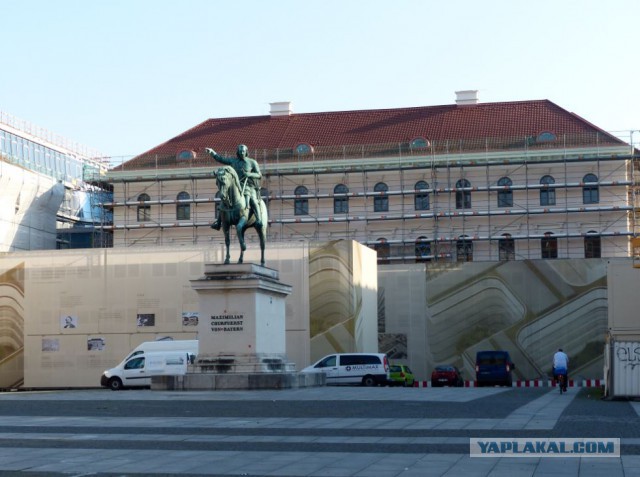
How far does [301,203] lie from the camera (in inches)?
3127

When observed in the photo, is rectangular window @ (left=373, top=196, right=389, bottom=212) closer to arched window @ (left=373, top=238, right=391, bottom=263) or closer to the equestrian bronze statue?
arched window @ (left=373, top=238, right=391, bottom=263)

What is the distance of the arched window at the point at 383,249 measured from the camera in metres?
76.8

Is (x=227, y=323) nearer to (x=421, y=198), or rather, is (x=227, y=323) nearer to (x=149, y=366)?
(x=149, y=366)

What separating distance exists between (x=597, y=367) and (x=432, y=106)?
28.5m

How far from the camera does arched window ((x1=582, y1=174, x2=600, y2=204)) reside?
75.4 m

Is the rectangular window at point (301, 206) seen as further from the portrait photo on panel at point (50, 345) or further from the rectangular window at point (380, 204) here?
the portrait photo on panel at point (50, 345)

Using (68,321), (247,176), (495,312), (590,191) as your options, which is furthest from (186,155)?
(247,176)

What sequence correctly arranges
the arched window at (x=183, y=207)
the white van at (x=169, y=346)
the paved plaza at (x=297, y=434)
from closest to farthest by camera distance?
the paved plaza at (x=297, y=434) < the white van at (x=169, y=346) < the arched window at (x=183, y=207)

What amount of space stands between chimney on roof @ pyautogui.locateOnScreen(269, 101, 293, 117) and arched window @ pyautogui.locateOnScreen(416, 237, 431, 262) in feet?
56.5

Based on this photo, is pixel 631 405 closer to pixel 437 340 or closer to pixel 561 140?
pixel 437 340

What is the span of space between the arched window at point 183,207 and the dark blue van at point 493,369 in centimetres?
3213

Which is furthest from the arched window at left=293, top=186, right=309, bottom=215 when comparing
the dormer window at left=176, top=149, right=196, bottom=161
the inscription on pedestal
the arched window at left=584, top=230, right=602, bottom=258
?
the inscription on pedestal

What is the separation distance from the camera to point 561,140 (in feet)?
250

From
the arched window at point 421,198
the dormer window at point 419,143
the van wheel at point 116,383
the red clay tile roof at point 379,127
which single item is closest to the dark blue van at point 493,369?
the van wheel at point 116,383
